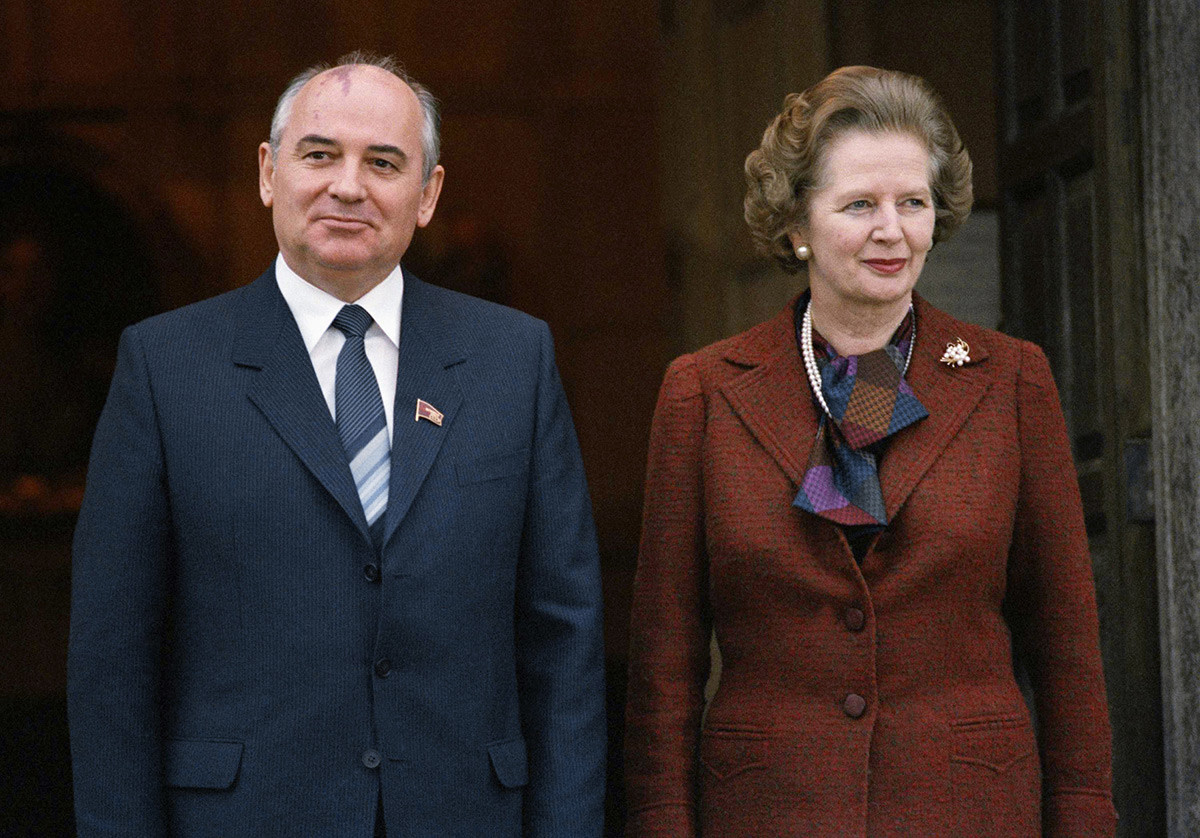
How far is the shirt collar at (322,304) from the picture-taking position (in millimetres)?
2900

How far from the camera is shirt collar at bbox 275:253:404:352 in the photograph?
2900mm

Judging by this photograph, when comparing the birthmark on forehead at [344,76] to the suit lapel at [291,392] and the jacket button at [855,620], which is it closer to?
the suit lapel at [291,392]

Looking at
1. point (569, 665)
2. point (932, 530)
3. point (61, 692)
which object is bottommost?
point (61, 692)

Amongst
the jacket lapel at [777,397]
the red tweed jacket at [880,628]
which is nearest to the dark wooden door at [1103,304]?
the red tweed jacket at [880,628]

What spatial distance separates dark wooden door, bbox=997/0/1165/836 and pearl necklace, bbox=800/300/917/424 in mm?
1115

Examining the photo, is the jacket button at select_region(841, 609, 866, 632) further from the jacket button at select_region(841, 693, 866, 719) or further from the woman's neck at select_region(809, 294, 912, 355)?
the woman's neck at select_region(809, 294, 912, 355)

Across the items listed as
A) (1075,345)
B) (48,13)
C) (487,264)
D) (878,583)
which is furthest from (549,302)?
(878,583)

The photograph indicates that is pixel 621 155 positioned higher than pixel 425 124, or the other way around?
pixel 621 155

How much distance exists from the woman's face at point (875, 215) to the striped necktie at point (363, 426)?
823 millimetres

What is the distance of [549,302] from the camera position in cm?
843

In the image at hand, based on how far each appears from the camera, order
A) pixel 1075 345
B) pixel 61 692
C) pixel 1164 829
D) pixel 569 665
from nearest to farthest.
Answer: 1. pixel 569 665
2. pixel 1164 829
3. pixel 1075 345
4. pixel 61 692

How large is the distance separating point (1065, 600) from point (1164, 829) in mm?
1205

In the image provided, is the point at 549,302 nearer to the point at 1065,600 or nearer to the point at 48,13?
the point at 48,13

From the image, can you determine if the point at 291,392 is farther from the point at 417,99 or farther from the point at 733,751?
the point at 733,751
